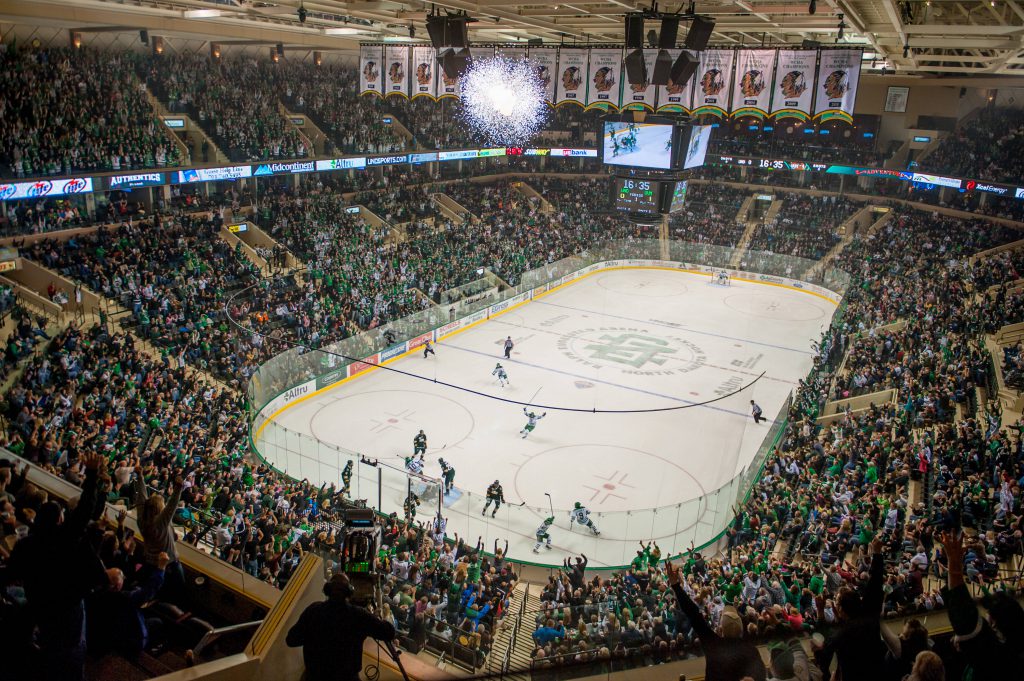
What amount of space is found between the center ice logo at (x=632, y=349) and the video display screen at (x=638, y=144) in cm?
901

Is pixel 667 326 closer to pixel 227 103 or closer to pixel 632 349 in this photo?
pixel 632 349

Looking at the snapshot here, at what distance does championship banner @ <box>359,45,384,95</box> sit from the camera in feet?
68.9

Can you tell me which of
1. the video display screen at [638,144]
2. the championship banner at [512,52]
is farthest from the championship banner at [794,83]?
the championship banner at [512,52]

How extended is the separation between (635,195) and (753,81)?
4.22 metres

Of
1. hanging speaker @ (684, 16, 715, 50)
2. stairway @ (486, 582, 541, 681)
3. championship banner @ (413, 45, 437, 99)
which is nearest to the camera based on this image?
stairway @ (486, 582, 541, 681)

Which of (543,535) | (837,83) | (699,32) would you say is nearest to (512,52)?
(699,32)

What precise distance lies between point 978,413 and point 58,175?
88.0 feet

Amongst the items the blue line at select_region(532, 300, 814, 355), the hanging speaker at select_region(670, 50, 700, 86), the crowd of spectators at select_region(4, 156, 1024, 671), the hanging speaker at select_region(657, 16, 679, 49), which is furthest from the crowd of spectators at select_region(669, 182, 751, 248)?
the hanging speaker at select_region(657, 16, 679, 49)

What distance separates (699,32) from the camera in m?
14.4

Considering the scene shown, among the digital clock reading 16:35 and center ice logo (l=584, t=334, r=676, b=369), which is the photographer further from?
center ice logo (l=584, t=334, r=676, b=369)

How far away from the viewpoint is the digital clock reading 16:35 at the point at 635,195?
64.7 ft

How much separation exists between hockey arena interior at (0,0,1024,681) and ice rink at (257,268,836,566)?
0.43 feet

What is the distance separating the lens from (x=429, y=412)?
70.6ft

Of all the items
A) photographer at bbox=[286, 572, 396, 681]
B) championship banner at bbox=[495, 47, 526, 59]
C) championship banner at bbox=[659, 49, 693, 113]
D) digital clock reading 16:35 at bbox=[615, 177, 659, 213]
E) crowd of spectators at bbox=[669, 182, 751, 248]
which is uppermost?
championship banner at bbox=[495, 47, 526, 59]
